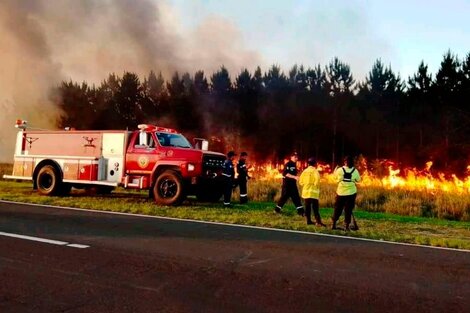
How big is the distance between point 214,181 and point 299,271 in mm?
8127

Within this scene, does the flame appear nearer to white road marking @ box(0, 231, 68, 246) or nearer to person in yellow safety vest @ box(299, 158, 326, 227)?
person in yellow safety vest @ box(299, 158, 326, 227)

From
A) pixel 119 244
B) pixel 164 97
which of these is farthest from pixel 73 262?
pixel 164 97

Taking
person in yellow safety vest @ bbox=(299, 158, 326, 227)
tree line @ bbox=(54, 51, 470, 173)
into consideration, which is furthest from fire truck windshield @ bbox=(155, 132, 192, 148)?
tree line @ bbox=(54, 51, 470, 173)

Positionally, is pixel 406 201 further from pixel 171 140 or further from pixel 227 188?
pixel 171 140

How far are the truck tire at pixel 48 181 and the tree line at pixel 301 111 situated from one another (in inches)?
919

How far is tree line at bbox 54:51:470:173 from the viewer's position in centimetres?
4244

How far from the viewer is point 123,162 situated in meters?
14.4

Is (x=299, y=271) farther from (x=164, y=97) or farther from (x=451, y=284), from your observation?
(x=164, y=97)

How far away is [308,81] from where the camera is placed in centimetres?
5459

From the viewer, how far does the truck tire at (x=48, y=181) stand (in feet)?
51.0

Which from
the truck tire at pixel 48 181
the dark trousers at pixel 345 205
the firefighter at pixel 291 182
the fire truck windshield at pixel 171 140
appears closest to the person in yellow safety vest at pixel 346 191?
the dark trousers at pixel 345 205

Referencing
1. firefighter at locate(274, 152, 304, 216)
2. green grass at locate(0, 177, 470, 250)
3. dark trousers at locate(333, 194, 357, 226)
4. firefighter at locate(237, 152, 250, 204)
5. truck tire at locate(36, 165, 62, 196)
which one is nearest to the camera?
green grass at locate(0, 177, 470, 250)

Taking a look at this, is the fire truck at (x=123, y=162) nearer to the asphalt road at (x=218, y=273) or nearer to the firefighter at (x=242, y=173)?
the firefighter at (x=242, y=173)

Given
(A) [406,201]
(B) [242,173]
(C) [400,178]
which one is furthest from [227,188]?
(C) [400,178]
